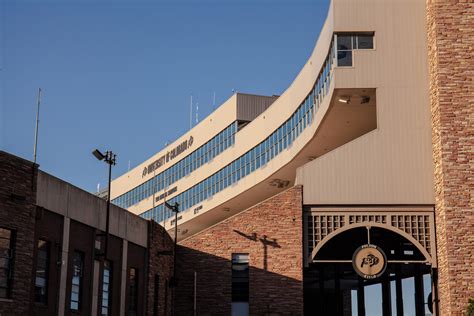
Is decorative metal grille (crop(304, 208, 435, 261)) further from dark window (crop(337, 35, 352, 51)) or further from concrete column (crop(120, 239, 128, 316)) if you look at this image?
concrete column (crop(120, 239, 128, 316))

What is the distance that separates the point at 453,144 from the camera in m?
37.9

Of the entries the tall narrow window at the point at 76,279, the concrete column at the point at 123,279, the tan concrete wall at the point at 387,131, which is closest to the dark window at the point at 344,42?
the tan concrete wall at the point at 387,131

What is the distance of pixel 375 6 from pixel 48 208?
19709 millimetres

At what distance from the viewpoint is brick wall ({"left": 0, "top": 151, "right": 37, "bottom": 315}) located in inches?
1064

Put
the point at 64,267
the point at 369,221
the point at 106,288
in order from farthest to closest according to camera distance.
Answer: the point at 369,221 → the point at 106,288 → the point at 64,267

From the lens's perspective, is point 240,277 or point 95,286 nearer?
point 95,286

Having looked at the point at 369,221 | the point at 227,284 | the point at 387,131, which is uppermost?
the point at 387,131

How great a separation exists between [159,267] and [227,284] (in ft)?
10.8

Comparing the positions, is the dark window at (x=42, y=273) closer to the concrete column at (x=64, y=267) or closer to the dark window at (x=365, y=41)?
the concrete column at (x=64, y=267)

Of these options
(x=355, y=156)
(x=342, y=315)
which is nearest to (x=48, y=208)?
(x=355, y=156)

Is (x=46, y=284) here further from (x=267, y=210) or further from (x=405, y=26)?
(x=405, y=26)

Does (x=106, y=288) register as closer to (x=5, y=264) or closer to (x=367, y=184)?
(x=5, y=264)

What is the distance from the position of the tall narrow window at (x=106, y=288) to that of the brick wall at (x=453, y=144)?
46.8ft

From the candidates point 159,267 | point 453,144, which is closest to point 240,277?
point 159,267
